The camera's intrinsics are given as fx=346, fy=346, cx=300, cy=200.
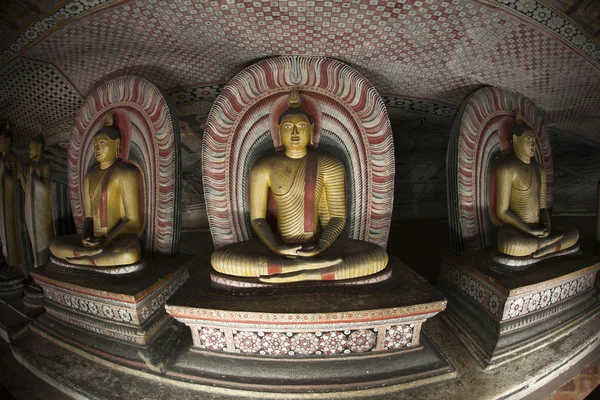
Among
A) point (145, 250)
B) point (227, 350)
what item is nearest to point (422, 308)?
point (227, 350)

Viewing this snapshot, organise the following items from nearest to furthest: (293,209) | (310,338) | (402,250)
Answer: (310,338) → (293,209) → (402,250)

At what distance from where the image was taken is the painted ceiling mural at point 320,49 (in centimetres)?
270

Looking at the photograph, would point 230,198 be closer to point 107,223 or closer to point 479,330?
point 107,223

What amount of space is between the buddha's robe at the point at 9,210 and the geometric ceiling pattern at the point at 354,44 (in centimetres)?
93

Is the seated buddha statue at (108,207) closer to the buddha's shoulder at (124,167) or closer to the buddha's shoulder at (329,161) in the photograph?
the buddha's shoulder at (124,167)

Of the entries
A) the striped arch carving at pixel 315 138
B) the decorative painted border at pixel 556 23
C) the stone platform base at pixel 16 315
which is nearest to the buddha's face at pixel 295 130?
the striped arch carving at pixel 315 138

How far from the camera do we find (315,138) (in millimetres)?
3486

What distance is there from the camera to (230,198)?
3.51 metres

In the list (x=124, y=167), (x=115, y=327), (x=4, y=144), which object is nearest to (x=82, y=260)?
(x=115, y=327)

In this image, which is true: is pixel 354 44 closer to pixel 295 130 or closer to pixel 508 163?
pixel 295 130

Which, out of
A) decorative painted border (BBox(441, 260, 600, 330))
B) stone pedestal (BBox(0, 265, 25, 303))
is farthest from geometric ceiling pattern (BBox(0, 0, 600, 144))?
stone pedestal (BBox(0, 265, 25, 303))

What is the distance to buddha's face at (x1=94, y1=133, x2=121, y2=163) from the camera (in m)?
3.34

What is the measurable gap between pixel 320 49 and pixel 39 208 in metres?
3.43

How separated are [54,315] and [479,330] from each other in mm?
3868
